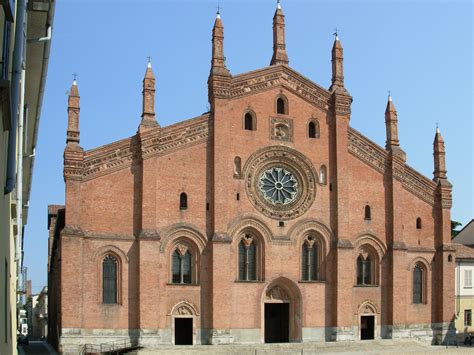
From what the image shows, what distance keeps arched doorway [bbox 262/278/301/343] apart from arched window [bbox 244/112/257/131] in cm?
854

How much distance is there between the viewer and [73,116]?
3588 cm

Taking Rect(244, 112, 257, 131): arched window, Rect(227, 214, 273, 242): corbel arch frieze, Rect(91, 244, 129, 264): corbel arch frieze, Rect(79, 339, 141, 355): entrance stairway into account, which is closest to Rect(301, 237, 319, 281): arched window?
Rect(227, 214, 273, 242): corbel arch frieze

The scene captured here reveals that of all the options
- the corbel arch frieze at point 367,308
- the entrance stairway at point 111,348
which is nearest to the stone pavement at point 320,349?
the entrance stairway at point 111,348

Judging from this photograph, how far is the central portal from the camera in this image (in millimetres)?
39469

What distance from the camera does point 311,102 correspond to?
41000 millimetres

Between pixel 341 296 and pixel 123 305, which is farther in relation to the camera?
pixel 341 296

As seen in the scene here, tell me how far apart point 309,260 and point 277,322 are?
3.93m

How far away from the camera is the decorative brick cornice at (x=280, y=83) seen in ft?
129

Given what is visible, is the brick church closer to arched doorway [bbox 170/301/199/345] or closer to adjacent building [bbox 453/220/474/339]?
arched doorway [bbox 170/301/199/345]

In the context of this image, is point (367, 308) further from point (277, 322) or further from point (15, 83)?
point (15, 83)

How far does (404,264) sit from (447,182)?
612cm

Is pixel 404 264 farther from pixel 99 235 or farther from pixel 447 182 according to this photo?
pixel 99 235

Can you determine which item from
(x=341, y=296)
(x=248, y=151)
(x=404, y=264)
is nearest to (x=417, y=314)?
(x=404, y=264)

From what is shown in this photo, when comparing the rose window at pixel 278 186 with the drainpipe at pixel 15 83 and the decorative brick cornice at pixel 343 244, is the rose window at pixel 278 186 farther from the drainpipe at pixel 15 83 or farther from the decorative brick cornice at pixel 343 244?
the drainpipe at pixel 15 83
